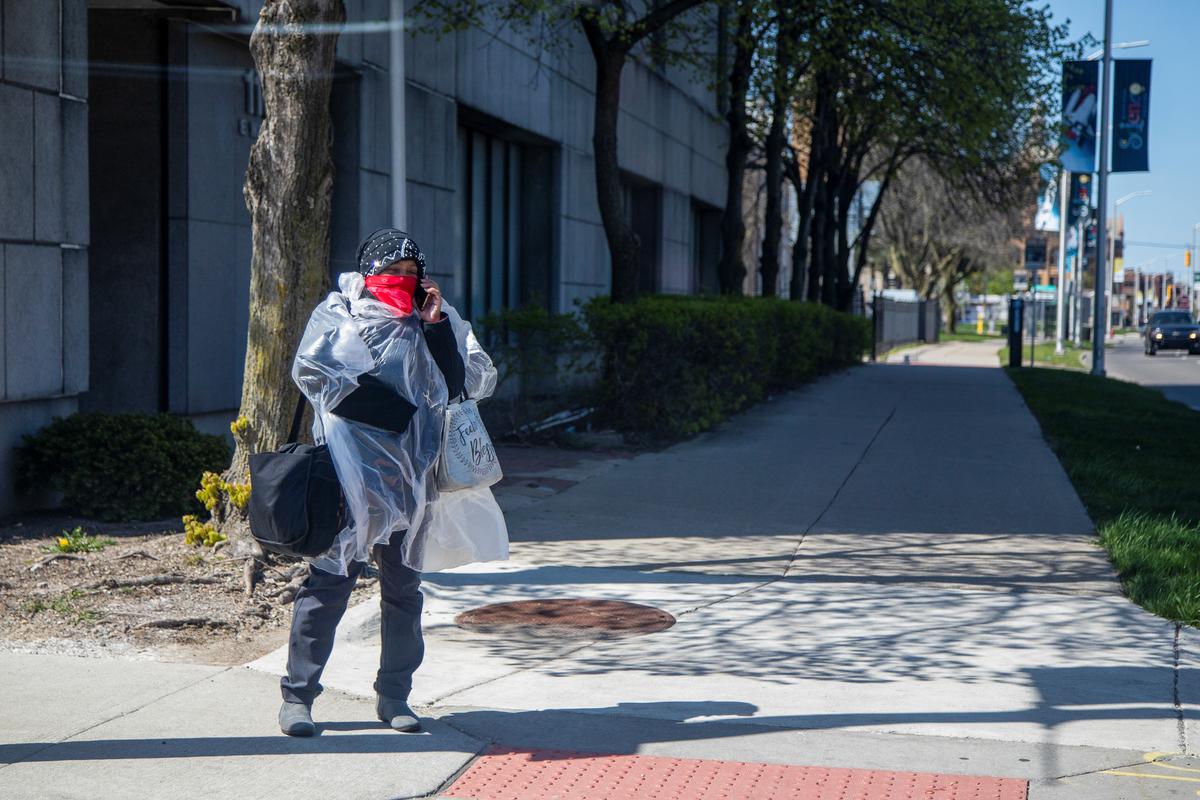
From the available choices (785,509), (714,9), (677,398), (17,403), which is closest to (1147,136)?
(714,9)

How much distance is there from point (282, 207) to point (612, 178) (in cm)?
812

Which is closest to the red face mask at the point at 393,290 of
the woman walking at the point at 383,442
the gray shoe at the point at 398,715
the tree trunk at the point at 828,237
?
the woman walking at the point at 383,442

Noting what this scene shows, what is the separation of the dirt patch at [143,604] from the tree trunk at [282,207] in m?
0.46

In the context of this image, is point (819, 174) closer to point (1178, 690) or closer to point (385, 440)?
point (1178, 690)

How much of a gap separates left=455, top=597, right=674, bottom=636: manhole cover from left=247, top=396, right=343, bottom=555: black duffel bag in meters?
2.16

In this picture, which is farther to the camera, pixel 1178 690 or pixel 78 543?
pixel 78 543

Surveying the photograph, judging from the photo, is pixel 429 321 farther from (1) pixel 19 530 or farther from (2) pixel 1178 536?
(2) pixel 1178 536

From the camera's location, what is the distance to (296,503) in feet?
15.5

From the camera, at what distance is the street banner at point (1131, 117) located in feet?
103

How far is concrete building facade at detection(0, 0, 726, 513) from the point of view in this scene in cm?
923

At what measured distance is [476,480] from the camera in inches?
205

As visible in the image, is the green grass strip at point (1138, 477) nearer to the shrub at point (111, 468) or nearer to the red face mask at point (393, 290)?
the red face mask at point (393, 290)

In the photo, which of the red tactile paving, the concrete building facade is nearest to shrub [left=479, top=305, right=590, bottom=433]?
the concrete building facade

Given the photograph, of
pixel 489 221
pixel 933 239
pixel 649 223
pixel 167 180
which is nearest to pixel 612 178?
pixel 489 221
